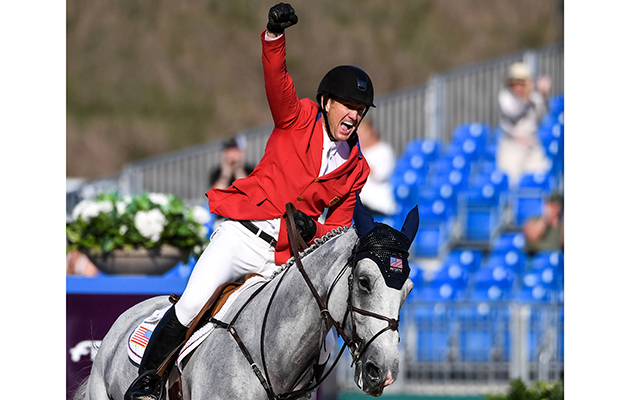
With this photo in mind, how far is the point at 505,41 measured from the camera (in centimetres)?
2584

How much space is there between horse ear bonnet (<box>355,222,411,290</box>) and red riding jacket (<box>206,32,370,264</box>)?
48cm

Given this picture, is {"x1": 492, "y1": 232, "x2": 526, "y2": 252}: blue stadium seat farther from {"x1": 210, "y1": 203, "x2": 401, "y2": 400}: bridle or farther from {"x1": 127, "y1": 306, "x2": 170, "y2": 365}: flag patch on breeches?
{"x1": 210, "y1": 203, "x2": 401, "y2": 400}: bridle

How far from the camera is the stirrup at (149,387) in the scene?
10.2ft

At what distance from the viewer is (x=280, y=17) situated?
2768 millimetres

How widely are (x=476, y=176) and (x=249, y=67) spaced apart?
1624 centimetres

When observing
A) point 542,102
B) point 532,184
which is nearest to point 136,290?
point 532,184

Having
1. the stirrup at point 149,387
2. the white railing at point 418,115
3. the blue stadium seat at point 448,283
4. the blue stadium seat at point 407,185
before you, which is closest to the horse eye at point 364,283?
the stirrup at point 149,387

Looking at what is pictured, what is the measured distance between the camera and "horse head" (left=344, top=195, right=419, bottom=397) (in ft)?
8.10

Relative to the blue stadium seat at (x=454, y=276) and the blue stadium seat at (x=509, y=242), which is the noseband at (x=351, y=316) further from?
the blue stadium seat at (x=509, y=242)

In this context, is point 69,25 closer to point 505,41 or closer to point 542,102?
point 505,41

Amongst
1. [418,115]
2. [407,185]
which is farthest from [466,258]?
[418,115]

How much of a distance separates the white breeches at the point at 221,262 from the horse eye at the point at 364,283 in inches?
28.3

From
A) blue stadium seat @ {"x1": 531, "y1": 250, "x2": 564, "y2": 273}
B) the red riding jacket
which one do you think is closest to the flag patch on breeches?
the red riding jacket

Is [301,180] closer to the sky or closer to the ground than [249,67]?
closer to the ground
